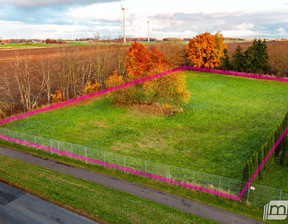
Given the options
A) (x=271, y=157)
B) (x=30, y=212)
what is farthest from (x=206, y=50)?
(x=30, y=212)

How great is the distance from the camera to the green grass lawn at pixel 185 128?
27.0 metres

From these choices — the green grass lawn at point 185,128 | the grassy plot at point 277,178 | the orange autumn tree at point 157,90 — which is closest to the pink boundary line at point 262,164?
the grassy plot at point 277,178

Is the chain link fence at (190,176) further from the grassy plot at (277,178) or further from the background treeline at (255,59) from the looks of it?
the background treeline at (255,59)

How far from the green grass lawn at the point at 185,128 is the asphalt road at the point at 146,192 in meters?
5.46

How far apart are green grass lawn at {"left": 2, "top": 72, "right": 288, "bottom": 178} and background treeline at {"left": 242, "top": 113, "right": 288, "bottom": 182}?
8.94 feet

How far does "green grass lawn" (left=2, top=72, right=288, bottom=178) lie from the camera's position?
1062 inches

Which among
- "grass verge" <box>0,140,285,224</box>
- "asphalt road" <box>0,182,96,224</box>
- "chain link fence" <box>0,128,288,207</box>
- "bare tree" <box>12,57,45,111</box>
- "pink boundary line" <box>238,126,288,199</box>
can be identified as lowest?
"asphalt road" <box>0,182,96,224</box>

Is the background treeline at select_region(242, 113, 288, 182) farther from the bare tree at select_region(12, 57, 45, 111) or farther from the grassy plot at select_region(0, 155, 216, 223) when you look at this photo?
the bare tree at select_region(12, 57, 45, 111)

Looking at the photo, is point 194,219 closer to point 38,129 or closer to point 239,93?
point 38,129

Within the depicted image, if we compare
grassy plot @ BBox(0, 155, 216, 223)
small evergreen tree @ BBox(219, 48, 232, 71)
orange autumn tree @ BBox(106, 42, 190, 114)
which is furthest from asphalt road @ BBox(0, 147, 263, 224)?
small evergreen tree @ BBox(219, 48, 232, 71)

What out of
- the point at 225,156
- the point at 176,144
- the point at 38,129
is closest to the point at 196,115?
the point at 176,144

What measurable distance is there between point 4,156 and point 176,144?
19.6 metres

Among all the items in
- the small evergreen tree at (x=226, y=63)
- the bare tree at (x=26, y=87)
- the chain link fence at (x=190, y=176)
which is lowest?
the chain link fence at (x=190, y=176)

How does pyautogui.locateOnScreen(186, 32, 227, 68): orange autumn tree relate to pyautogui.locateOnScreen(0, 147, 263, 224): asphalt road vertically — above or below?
above
